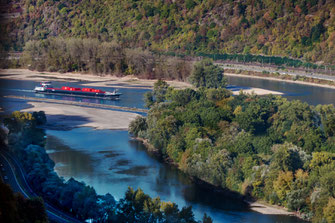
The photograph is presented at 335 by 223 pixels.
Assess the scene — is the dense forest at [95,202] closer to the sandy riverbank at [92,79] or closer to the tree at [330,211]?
the tree at [330,211]

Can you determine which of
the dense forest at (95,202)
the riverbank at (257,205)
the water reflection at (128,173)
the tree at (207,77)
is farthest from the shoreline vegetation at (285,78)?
the dense forest at (95,202)

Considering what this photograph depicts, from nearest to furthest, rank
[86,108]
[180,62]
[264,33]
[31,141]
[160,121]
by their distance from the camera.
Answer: [31,141], [160,121], [86,108], [180,62], [264,33]

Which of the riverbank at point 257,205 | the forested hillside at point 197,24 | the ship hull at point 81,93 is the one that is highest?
the forested hillside at point 197,24

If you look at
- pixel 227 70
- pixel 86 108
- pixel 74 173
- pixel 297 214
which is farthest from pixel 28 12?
pixel 297 214

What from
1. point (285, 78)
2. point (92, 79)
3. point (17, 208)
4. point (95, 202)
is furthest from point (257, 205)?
point (285, 78)

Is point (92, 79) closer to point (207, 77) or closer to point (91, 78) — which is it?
point (91, 78)

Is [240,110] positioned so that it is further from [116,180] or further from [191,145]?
[116,180]

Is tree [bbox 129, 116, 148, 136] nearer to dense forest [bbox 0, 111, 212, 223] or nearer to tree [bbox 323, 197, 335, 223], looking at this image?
dense forest [bbox 0, 111, 212, 223]
